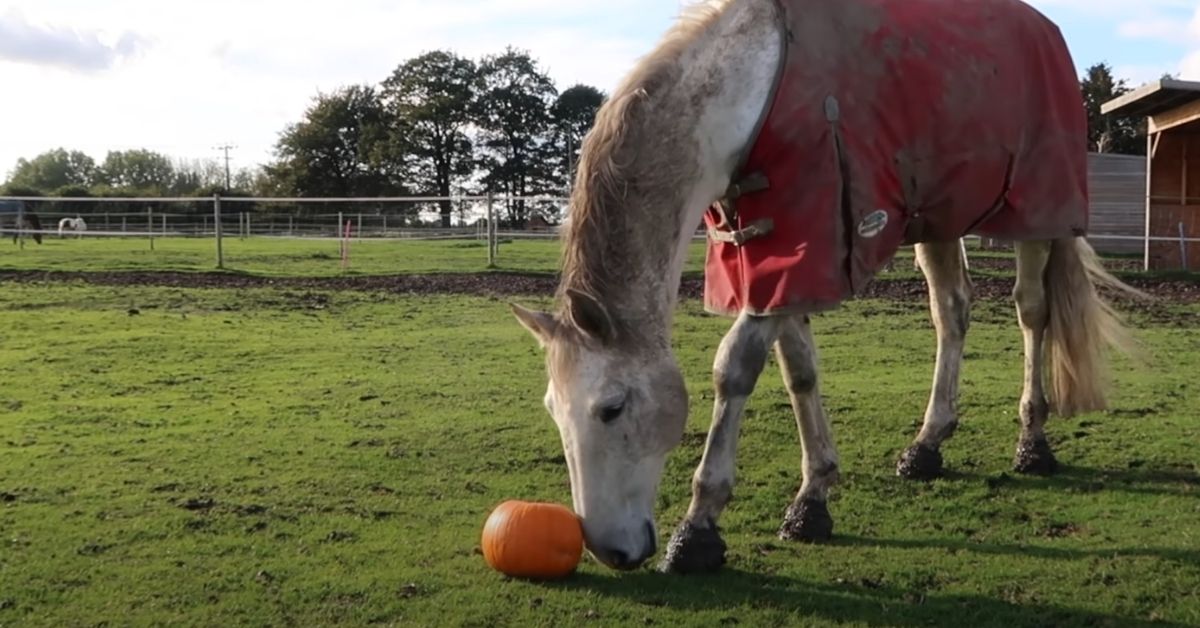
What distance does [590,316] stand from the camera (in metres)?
2.86

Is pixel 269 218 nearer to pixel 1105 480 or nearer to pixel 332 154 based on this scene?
pixel 332 154

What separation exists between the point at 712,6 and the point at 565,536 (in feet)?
6.06

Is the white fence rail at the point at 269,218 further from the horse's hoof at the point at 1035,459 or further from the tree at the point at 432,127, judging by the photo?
the horse's hoof at the point at 1035,459

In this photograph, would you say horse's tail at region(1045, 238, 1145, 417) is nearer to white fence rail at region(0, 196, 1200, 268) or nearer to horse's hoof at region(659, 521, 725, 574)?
horse's hoof at region(659, 521, 725, 574)

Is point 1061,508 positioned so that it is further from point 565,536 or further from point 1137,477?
point 565,536

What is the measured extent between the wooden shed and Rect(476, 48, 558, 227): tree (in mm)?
37796

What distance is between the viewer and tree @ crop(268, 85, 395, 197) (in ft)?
180

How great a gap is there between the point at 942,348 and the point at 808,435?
48.7 inches

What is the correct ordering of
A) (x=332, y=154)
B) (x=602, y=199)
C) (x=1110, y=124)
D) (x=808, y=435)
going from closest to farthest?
(x=602, y=199) → (x=808, y=435) → (x=1110, y=124) → (x=332, y=154)

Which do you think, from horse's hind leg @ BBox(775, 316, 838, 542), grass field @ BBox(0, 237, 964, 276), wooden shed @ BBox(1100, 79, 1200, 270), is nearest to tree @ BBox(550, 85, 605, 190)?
grass field @ BBox(0, 237, 964, 276)

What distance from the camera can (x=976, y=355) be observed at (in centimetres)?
768

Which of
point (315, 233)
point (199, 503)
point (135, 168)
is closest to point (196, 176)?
point (135, 168)

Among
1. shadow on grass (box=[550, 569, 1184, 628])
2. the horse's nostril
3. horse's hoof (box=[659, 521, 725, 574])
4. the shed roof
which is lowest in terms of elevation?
shadow on grass (box=[550, 569, 1184, 628])

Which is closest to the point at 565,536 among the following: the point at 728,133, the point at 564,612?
the point at 564,612
